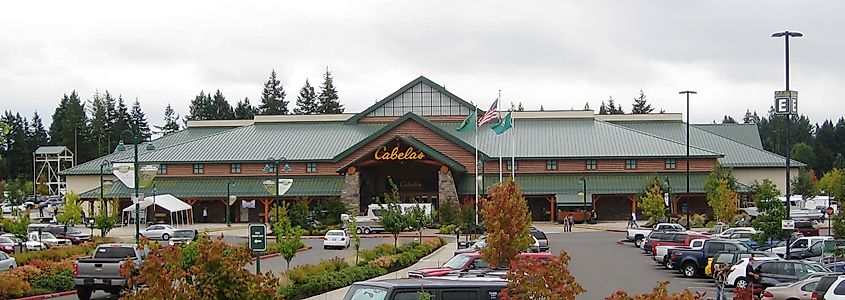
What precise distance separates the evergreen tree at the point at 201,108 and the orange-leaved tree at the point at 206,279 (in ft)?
526

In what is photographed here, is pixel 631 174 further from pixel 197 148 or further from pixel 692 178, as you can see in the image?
pixel 197 148

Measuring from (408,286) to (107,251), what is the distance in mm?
15562

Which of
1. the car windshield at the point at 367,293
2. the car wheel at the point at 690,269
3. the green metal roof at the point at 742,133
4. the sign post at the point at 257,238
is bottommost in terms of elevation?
the car wheel at the point at 690,269

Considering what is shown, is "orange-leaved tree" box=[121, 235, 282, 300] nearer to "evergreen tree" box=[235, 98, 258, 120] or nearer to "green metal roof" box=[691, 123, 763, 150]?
"green metal roof" box=[691, 123, 763, 150]

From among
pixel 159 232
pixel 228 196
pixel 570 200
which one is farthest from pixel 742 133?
pixel 159 232

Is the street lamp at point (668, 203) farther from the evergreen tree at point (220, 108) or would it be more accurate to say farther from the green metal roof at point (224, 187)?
the evergreen tree at point (220, 108)

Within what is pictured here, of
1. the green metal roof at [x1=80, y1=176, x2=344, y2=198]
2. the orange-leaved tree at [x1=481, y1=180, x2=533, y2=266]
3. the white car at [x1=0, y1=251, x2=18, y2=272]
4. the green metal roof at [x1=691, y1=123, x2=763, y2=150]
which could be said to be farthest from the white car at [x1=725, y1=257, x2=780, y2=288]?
the green metal roof at [x1=691, y1=123, x2=763, y2=150]

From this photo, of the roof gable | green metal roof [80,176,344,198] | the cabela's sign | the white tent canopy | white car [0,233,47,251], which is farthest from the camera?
the roof gable

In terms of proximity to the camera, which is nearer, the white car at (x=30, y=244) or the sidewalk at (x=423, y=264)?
the sidewalk at (x=423, y=264)

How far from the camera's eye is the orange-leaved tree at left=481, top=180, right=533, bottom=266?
97.9 ft

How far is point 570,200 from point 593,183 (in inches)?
122

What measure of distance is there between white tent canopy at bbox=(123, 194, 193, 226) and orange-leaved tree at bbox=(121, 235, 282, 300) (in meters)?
Answer: 63.7

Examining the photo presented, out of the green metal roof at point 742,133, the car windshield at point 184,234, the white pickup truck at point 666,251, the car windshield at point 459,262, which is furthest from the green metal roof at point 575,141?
the car windshield at point 459,262

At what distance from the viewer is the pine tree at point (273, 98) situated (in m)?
167
